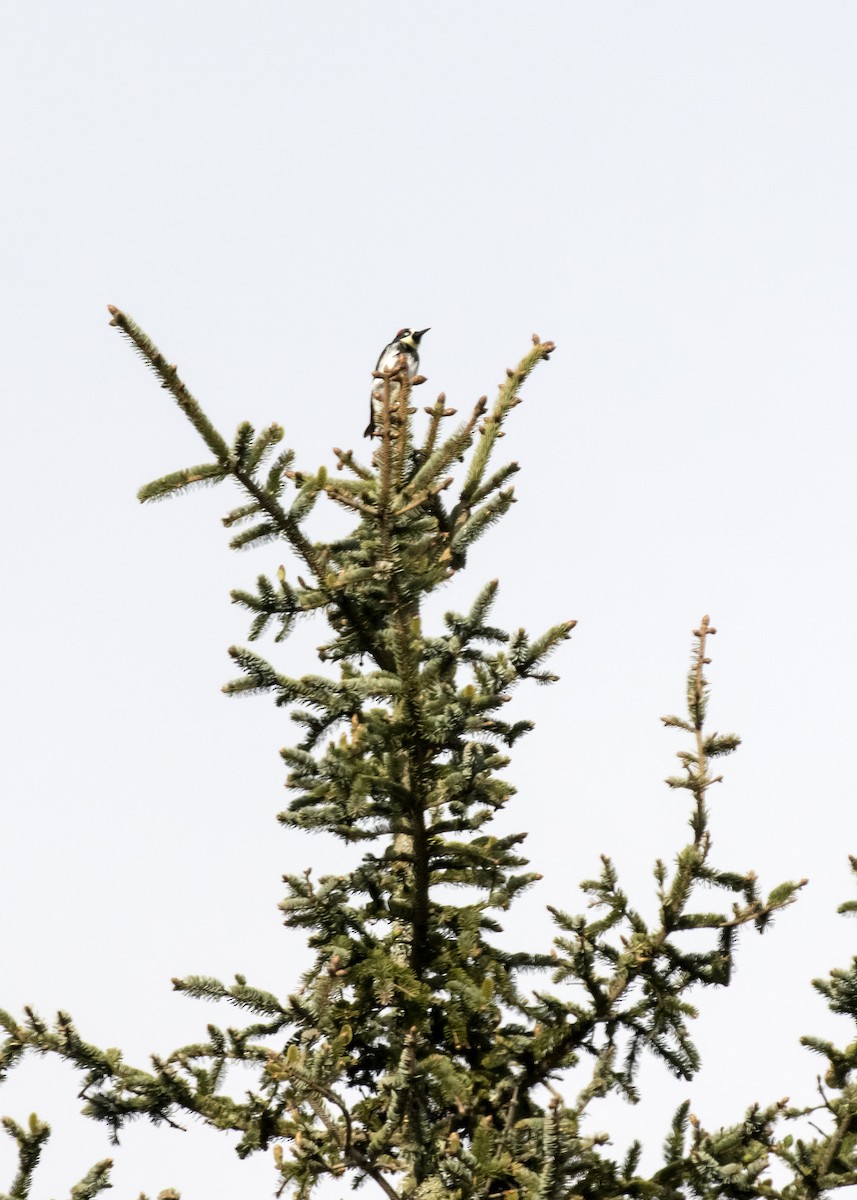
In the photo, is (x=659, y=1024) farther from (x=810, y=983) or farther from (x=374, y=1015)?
(x=374, y=1015)

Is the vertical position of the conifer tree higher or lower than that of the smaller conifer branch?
lower

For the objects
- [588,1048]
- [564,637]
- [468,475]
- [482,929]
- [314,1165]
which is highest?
[468,475]

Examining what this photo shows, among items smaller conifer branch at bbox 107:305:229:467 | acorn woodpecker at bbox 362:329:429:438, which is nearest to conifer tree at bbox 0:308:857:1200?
smaller conifer branch at bbox 107:305:229:467

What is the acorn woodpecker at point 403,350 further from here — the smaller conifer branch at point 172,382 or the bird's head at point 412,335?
the smaller conifer branch at point 172,382

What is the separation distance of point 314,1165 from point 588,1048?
1652 mm

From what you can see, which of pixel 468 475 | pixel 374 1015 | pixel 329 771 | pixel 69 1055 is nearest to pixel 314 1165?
pixel 374 1015

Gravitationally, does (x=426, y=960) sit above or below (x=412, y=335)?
below

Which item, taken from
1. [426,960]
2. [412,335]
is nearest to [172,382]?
[426,960]

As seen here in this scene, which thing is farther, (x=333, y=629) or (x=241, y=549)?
(x=333, y=629)

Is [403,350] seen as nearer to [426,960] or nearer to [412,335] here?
[412,335]

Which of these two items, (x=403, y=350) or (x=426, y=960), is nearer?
(x=426, y=960)

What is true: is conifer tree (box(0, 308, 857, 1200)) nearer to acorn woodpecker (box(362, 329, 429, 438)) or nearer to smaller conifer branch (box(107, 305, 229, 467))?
smaller conifer branch (box(107, 305, 229, 467))

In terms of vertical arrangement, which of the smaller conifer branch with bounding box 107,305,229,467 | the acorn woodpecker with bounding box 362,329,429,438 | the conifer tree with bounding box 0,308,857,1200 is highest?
the acorn woodpecker with bounding box 362,329,429,438

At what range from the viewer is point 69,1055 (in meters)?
6.63
